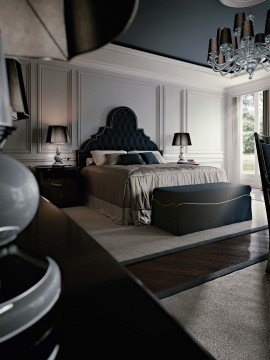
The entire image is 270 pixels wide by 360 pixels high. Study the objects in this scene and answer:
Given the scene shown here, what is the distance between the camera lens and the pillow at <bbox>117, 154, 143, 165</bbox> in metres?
4.05

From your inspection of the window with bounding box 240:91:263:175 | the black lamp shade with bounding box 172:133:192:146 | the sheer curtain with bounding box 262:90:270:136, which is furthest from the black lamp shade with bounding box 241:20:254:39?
the window with bounding box 240:91:263:175

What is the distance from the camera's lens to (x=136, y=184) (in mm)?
2900

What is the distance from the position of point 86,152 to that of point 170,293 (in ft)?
10.7

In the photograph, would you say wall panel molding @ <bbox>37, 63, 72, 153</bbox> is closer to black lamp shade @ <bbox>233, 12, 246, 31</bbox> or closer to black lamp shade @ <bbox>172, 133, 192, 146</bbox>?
black lamp shade @ <bbox>172, 133, 192, 146</bbox>

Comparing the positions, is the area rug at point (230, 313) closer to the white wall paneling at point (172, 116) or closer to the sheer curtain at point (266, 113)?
the white wall paneling at point (172, 116)

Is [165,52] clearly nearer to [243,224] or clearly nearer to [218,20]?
[218,20]

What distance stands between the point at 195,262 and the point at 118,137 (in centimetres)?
313

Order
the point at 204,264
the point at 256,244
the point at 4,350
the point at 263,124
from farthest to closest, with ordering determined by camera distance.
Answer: the point at 263,124 → the point at 256,244 → the point at 204,264 → the point at 4,350

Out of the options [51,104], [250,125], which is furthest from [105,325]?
[250,125]

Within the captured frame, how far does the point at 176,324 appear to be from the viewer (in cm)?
27

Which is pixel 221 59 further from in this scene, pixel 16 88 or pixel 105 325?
pixel 105 325

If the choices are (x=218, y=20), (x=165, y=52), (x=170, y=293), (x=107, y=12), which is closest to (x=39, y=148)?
(x=165, y=52)

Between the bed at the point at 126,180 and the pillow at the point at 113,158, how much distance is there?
0.31m

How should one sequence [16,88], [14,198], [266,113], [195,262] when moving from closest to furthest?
[14,198] < [16,88] < [195,262] < [266,113]
